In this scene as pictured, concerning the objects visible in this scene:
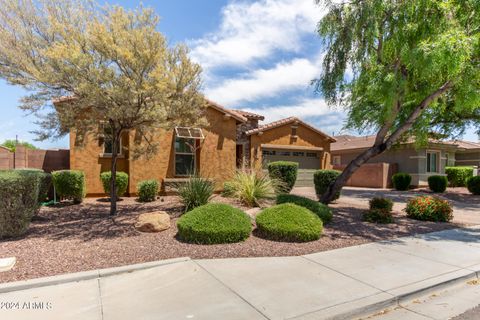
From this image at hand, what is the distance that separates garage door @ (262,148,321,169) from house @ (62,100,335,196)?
0.21 feet

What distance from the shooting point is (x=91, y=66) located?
695 centimetres

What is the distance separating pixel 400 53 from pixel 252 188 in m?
5.64

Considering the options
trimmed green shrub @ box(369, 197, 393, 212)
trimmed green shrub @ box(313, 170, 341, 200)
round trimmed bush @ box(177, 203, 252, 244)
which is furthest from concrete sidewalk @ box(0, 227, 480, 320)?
trimmed green shrub @ box(313, 170, 341, 200)

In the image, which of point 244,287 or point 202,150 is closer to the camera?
point 244,287

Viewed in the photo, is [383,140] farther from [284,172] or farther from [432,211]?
[284,172]

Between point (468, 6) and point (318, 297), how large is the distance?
27.6 ft

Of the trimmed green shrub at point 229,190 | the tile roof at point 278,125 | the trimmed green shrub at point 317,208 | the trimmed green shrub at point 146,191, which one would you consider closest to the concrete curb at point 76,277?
the trimmed green shrub at point 317,208

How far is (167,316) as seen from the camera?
366 centimetres

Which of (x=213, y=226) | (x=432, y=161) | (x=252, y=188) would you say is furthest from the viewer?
(x=432, y=161)

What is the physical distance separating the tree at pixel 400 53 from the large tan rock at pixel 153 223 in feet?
20.5

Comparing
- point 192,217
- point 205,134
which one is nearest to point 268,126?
point 205,134

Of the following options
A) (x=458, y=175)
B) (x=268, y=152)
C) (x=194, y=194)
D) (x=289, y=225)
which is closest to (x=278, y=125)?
(x=268, y=152)

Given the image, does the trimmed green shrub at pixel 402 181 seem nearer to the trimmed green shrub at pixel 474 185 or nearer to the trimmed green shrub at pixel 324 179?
the trimmed green shrub at pixel 474 185

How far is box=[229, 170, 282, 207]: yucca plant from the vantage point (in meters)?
10.0
